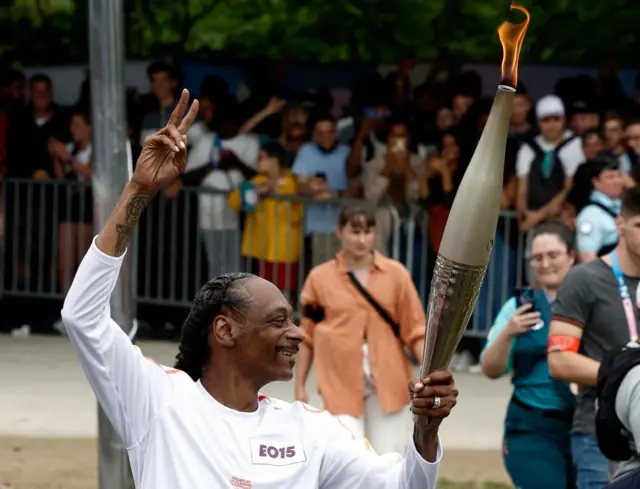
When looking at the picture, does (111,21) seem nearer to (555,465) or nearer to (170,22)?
(555,465)

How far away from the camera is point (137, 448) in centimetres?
455

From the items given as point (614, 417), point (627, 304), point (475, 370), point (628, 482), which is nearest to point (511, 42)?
point (628, 482)

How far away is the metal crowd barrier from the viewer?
1373 centimetres

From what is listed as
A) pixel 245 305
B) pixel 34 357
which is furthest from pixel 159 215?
pixel 245 305

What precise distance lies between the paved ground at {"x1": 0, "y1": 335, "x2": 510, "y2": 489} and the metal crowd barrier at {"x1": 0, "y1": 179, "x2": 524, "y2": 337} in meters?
0.61

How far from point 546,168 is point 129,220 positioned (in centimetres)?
905

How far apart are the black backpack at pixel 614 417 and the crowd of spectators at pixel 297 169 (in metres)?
6.61

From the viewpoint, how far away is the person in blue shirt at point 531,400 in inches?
315

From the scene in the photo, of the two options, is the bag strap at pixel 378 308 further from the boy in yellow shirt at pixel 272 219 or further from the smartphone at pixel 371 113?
the smartphone at pixel 371 113

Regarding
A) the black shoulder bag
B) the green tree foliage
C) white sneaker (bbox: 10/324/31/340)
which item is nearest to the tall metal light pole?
the black shoulder bag

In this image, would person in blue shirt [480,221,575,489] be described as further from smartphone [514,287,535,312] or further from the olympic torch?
the olympic torch

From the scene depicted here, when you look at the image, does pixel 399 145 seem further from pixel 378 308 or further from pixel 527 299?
pixel 527 299

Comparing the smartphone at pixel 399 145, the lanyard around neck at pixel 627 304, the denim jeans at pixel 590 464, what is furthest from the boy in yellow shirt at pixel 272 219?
the lanyard around neck at pixel 627 304

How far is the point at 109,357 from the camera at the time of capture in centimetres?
447
